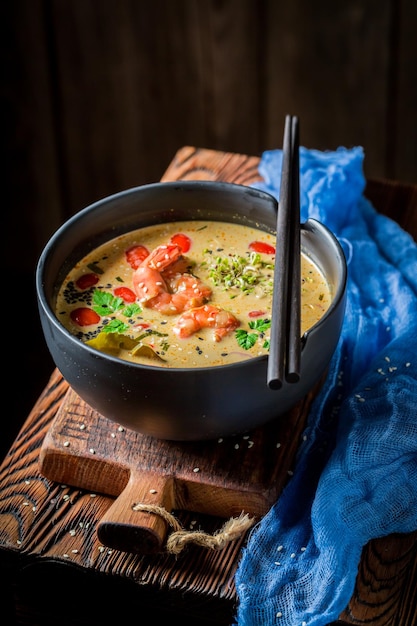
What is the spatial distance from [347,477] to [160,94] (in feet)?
7.26

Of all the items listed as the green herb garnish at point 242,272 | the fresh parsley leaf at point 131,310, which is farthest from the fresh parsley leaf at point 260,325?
the fresh parsley leaf at point 131,310

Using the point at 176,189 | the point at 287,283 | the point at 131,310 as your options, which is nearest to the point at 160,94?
the point at 176,189

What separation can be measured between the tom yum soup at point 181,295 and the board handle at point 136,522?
230 millimetres

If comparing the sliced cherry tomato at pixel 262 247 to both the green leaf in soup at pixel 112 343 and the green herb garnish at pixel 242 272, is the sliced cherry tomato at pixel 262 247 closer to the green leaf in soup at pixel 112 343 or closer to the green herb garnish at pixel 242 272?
the green herb garnish at pixel 242 272

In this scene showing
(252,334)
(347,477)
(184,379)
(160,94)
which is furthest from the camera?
(160,94)

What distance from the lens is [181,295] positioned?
1789 millimetres

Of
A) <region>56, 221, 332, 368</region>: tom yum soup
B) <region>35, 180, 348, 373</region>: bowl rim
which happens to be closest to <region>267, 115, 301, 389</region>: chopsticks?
<region>35, 180, 348, 373</region>: bowl rim

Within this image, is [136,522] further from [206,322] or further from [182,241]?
[182,241]

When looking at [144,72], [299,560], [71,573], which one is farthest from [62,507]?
[144,72]

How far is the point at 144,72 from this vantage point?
3.40 m

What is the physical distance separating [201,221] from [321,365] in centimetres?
54

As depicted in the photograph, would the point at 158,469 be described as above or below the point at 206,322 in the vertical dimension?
below

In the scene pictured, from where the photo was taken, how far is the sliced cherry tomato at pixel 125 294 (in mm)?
1822

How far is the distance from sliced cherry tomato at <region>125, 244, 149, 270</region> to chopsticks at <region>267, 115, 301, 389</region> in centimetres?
35
